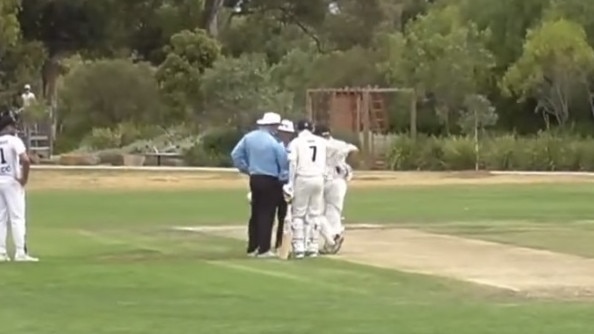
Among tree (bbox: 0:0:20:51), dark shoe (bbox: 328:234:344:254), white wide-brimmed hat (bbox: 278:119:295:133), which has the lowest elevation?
dark shoe (bbox: 328:234:344:254)

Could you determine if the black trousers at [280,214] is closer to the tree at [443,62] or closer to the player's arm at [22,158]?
the player's arm at [22,158]

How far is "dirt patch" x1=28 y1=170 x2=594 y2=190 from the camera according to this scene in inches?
1874

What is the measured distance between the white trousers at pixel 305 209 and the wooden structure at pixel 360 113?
3463 centimetres

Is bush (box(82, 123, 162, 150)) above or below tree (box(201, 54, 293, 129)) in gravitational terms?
below

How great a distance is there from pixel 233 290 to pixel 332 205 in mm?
5336

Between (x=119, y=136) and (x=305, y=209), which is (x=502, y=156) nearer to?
(x=119, y=136)

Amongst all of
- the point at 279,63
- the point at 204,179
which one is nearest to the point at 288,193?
the point at 204,179

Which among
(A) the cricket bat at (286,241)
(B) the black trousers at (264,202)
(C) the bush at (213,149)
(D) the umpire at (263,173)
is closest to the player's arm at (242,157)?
(D) the umpire at (263,173)

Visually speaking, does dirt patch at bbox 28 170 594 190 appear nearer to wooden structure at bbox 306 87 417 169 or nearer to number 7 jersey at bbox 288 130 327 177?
wooden structure at bbox 306 87 417 169

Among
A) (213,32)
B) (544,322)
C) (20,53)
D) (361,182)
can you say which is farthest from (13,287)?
(213,32)

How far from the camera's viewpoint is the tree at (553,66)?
5615 cm

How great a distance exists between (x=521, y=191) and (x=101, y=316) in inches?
1136

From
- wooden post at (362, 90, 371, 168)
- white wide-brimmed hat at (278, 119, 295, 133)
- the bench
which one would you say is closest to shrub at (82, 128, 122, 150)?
the bench

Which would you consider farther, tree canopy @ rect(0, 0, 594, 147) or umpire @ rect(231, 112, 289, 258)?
tree canopy @ rect(0, 0, 594, 147)
